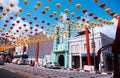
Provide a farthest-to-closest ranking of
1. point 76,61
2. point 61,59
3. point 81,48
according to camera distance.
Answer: point 61,59
point 76,61
point 81,48

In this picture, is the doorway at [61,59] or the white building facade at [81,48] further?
the doorway at [61,59]

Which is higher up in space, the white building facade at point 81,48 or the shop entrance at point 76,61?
the white building facade at point 81,48

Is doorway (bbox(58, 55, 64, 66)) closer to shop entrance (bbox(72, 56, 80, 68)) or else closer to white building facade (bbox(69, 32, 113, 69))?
white building facade (bbox(69, 32, 113, 69))

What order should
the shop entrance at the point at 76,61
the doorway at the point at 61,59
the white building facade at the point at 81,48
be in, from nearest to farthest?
1. the white building facade at the point at 81,48
2. the shop entrance at the point at 76,61
3. the doorway at the point at 61,59

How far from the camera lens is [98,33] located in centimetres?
3453

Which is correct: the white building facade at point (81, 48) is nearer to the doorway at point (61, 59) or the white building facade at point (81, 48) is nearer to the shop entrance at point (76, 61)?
the shop entrance at point (76, 61)

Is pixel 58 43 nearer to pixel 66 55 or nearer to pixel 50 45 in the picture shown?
pixel 66 55

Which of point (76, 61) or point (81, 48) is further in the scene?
point (76, 61)

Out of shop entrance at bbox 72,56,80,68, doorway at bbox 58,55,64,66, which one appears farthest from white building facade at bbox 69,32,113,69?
doorway at bbox 58,55,64,66

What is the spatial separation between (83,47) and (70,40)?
15.8 ft

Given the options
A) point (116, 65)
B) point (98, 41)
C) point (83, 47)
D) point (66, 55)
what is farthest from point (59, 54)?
point (116, 65)

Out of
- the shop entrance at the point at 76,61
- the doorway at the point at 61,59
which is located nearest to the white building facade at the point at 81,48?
the shop entrance at the point at 76,61

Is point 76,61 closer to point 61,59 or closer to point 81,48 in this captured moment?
point 81,48

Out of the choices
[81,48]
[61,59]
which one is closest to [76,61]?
[81,48]
